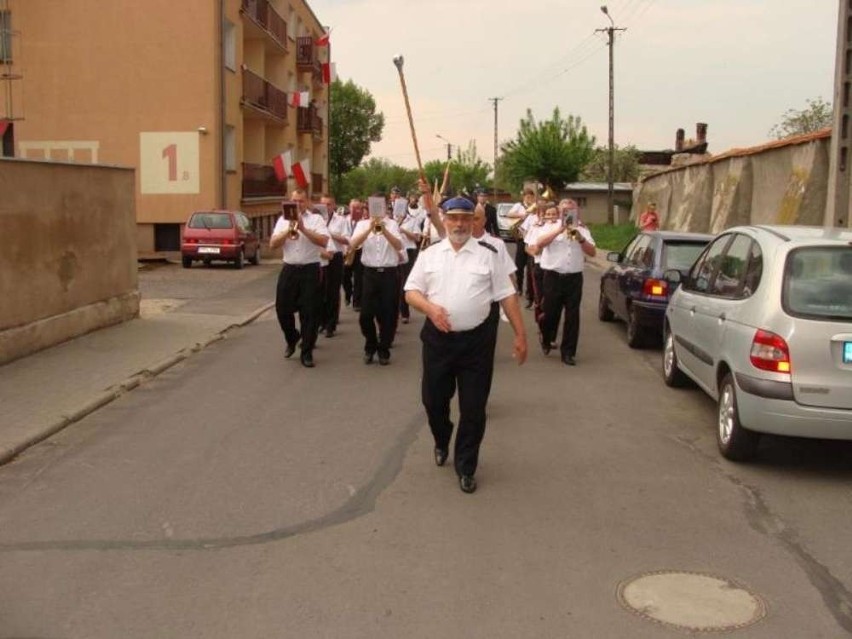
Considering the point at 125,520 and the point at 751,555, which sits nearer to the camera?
the point at 751,555

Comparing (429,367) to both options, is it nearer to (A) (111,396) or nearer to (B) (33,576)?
(B) (33,576)

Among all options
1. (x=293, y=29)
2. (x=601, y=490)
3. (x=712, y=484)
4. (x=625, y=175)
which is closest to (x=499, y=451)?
(x=601, y=490)

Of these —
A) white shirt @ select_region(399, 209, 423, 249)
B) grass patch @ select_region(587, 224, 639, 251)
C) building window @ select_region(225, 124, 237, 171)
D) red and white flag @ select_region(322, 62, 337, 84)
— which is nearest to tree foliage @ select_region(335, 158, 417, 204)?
red and white flag @ select_region(322, 62, 337, 84)

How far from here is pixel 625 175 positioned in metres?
72.6

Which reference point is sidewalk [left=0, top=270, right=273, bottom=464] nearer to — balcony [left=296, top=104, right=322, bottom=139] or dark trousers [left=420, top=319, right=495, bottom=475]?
dark trousers [left=420, top=319, right=495, bottom=475]

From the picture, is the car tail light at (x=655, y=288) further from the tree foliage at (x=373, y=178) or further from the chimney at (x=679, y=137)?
the tree foliage at (x=373, y=178)

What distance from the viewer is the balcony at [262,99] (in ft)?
105

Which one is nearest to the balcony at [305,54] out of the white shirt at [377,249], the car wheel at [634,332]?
the white shirt at [377,249]

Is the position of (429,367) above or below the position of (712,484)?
above

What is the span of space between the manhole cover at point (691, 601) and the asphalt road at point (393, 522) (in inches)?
2.3

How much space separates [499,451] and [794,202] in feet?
47.4

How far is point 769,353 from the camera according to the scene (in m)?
5.81

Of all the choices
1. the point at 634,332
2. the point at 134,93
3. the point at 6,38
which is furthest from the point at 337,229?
the point at 6,38

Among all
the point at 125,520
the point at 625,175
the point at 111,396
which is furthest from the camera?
the point at 625,175
